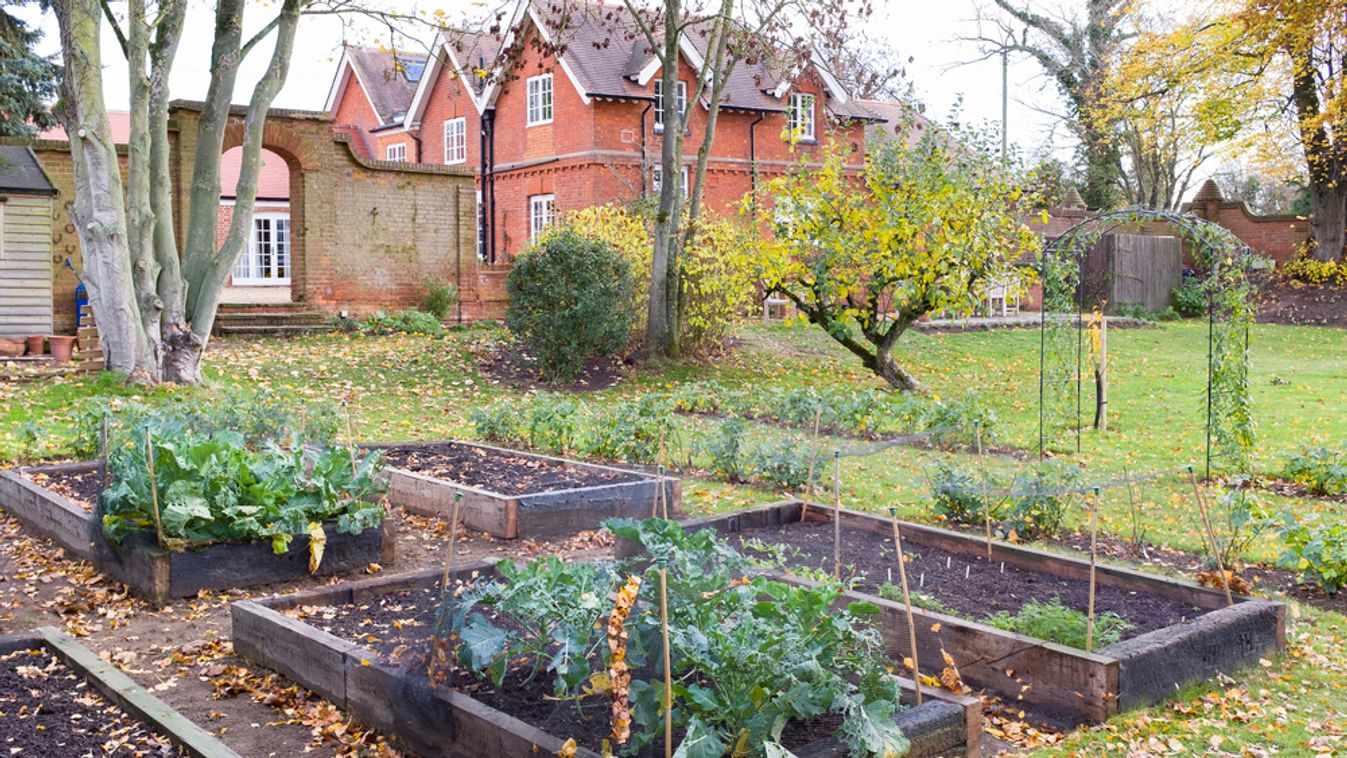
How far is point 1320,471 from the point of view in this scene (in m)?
10.4

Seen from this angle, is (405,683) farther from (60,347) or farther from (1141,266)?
(1141,266)

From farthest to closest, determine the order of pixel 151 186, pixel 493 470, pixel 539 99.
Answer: pixel 539 99 < pixel 151 186 < pixel 493 470

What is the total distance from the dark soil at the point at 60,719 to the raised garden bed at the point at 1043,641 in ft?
10.5

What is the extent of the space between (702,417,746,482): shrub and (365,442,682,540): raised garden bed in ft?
3.16

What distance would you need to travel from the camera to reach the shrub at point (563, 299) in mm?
17328

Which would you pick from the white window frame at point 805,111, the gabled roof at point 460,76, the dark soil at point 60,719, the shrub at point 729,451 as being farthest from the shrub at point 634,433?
the gabled roof at point 460,76

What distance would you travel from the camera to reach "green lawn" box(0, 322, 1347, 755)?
5.50 m

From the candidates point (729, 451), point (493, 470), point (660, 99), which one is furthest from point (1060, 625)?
point (660, 99)

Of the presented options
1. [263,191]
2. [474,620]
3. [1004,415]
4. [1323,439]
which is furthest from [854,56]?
[263,191]

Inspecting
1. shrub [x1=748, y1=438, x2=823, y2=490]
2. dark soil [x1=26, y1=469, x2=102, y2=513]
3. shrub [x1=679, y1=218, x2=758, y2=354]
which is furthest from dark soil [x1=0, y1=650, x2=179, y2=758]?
shrub [x1=679, y1=218, x2=758, y2=354]

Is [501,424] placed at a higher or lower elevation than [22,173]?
lower

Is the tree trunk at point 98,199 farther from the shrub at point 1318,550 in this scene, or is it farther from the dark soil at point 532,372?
the shrub at point 1318,550

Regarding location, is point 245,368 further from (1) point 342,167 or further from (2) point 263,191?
(2) point 263,191

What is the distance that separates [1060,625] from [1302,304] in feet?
97.5
